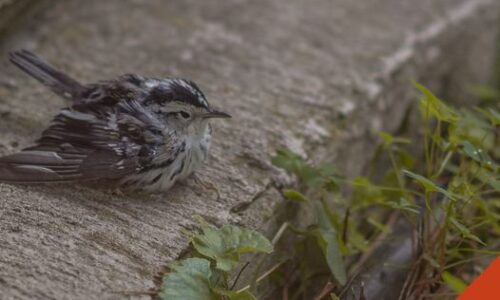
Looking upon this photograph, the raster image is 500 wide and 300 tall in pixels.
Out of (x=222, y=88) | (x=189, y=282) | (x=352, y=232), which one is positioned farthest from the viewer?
(x=222, y=88)

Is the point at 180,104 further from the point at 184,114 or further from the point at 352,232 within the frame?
the point at 352,232

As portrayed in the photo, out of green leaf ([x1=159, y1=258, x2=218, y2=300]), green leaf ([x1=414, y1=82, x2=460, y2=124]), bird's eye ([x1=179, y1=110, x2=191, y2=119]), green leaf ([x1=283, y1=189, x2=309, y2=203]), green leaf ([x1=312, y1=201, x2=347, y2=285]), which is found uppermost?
bird's eye ([x1=179, y1=110, x2=191, y2=119])

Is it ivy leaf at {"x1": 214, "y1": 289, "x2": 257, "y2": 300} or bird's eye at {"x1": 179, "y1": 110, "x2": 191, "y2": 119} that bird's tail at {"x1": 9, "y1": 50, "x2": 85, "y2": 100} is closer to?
bird's eye at {"x1": 179, "y1": 110, "x2": 191, "y2": 119}

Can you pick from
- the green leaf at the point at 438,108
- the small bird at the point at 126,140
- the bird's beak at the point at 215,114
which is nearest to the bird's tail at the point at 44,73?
the small bird at the point at 126,140

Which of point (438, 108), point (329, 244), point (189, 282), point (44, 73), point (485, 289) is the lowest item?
point (485, 289)

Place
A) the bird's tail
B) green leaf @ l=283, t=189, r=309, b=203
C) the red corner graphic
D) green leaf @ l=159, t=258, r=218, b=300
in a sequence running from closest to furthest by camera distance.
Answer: green leaf @ l=159, t=258, r=218, b=300 → the red corner graphic → green leaf @ l=283, t=189, r=309, b=203 → the bird's tail

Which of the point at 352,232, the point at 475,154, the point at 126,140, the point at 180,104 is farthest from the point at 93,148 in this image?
the point at 475,154

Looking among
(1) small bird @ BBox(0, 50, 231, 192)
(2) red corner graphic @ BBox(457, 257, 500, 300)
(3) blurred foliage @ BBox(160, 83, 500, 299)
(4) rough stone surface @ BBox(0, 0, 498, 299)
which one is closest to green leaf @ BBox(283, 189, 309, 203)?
(3) blurred foliage @ BBox(160, 83, 500, 299)

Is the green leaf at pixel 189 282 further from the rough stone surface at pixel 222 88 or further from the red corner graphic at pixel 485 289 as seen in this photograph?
the red corner graphic at pixel 485 289
